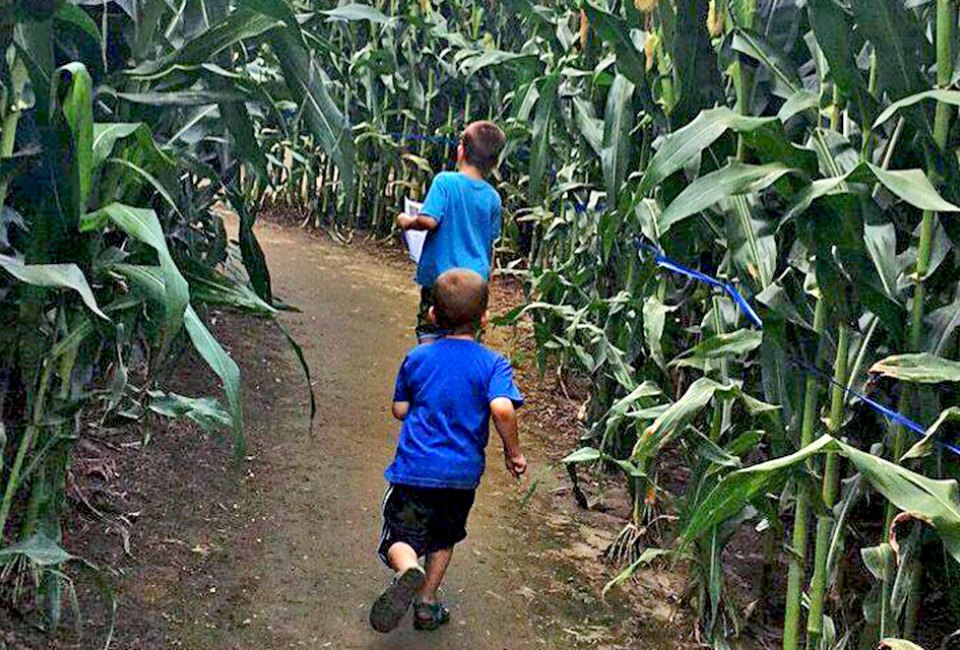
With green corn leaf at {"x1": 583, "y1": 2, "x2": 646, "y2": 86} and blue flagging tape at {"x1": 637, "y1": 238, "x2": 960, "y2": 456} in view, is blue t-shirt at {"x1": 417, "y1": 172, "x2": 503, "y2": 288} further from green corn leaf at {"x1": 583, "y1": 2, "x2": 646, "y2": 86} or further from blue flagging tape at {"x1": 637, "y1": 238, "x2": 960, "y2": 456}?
green corn leaf at {"x1": 583, "y1": 2, "x2": 646, "y2": 86}

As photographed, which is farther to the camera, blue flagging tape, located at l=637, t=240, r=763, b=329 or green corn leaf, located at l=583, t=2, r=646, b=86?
green corn leaf, located at l=583, t=2, r=646, b=86

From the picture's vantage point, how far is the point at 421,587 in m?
3.32

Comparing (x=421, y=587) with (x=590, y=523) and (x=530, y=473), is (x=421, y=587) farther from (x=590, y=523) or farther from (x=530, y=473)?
(x=530, y=473)

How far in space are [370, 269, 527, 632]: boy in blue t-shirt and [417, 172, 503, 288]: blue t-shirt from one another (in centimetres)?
135

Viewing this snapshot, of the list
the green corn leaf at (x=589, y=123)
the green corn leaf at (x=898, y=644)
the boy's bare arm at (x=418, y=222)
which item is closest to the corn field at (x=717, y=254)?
the green corn leaf at (x=898, y=644)

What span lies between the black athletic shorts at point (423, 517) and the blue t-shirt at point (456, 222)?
1.52 meters

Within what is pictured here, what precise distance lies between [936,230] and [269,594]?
220 cm

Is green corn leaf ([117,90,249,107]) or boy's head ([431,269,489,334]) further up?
green corn leaf ([117,90,249,107])

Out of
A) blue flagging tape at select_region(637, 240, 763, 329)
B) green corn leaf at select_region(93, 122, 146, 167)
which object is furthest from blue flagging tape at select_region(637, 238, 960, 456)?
green corn leaf at select_region(93, 122, 146, 167)

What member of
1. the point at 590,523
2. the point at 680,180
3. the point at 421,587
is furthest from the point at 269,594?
the point at 680,180

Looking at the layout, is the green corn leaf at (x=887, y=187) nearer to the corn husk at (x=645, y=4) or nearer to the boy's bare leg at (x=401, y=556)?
the corn husk at (x=645, y=4)

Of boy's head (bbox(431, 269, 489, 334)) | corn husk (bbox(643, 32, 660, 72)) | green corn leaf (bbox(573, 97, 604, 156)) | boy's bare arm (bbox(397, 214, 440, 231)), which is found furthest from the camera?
boy's bare arm (bbox(397, 214, 440, 231))

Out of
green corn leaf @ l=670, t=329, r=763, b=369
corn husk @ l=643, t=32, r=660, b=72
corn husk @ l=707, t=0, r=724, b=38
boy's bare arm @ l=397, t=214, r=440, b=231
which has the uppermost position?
corn husk @ l=707, t=0, r=724, b=38

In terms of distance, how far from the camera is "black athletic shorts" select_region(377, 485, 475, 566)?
3.49 m
